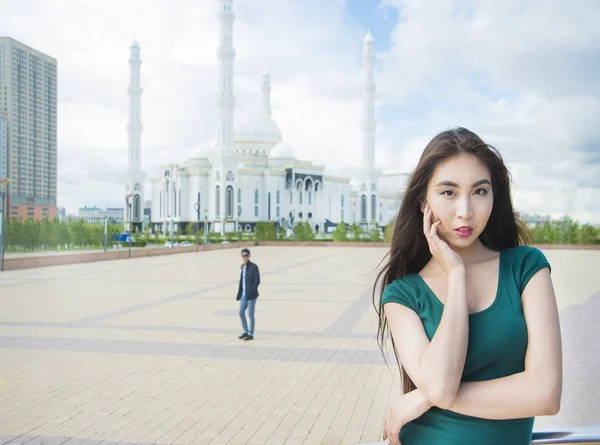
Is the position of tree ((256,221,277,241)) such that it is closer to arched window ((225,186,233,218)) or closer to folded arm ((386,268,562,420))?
arched window ((225,186,233,218))

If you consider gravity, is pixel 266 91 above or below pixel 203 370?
above

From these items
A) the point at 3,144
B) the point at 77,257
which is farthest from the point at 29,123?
the point at 77,257

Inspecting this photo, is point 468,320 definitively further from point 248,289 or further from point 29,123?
point 29,123

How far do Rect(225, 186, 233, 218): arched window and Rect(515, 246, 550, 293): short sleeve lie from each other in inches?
2110

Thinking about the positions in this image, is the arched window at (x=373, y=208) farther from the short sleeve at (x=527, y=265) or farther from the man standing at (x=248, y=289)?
the short sleeve at (x=527, y=265)

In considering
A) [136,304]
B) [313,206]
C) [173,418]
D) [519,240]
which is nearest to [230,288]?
[136,304]

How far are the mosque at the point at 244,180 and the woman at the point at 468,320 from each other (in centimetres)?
4932

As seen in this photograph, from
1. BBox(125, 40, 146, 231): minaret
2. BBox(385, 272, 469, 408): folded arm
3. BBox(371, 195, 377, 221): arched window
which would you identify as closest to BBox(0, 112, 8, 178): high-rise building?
BBox(385, 272, 469, 408): folded arm

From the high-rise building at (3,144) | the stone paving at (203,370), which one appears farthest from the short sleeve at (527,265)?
the high-rise building at (3,144)

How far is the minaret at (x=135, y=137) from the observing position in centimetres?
5188

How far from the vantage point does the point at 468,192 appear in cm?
138

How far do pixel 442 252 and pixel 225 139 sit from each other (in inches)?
2036

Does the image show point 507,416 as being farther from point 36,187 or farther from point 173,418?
point 36,187

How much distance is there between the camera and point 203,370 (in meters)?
5.98
